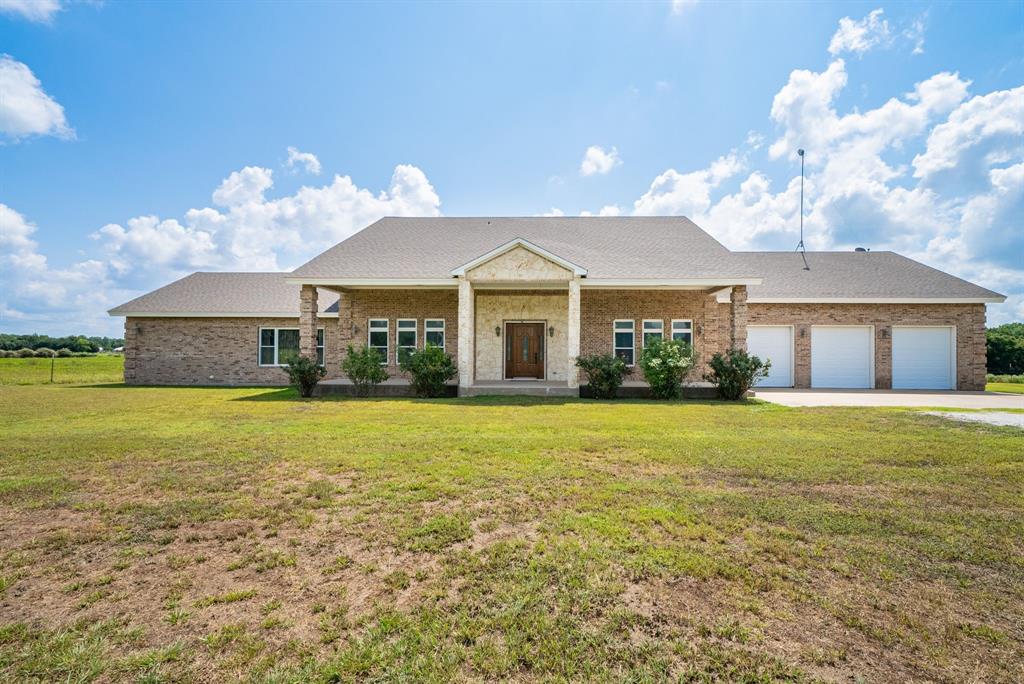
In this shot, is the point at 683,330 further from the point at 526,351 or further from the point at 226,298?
the point at 226,298

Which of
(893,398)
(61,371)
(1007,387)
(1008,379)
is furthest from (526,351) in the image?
(61,371)

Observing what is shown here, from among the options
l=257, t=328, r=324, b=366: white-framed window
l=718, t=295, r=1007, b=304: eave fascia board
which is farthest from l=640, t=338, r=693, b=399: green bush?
l=257, t=328, r=324, b=366: white-framed window

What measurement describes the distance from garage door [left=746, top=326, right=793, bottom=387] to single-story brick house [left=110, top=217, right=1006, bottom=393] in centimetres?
5

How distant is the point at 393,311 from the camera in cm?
1798

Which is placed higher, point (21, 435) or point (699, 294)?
point (699, 294)

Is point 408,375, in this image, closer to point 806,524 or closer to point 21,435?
point 21,435

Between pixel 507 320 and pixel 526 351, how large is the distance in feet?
4.67

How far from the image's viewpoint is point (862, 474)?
5727mm

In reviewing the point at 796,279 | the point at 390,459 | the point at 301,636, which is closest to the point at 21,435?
the point at 390,459

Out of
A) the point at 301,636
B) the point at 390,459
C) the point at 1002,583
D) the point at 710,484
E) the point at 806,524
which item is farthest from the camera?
the point at 390,459

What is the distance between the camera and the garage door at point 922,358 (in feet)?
58.0

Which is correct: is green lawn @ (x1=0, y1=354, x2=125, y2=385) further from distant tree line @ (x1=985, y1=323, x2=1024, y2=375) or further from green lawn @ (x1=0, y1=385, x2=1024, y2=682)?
distant tree line @ (x1=985, y1=323, x2=1024, y2=375)

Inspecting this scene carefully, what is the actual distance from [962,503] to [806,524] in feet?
6.77

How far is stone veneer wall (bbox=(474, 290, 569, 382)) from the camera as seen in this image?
57.6ft
